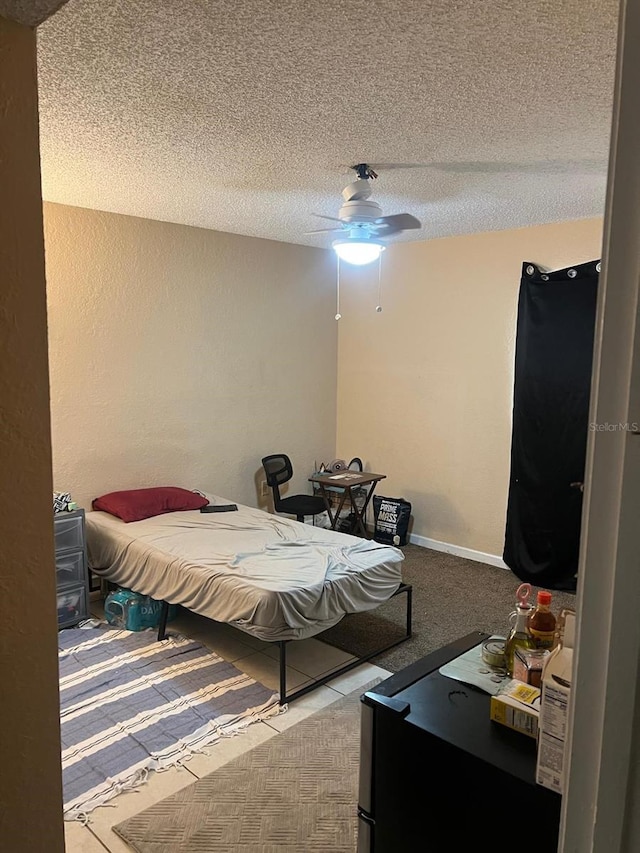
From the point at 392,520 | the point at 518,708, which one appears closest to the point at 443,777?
the point at 518,708

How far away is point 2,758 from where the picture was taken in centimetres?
109

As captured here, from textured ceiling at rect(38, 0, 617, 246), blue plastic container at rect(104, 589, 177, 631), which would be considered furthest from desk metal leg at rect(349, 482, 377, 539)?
textured ceiling at rect(38, 0, 617, 246)

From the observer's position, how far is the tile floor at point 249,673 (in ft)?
6.93

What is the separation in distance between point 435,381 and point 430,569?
155 cm

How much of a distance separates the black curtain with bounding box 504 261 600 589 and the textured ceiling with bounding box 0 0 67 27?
380 centimetres

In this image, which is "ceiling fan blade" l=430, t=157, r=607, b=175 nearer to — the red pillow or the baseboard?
the red pillow

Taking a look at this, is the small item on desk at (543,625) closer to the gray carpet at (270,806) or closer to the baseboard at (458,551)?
the gray carpet at (270,806)

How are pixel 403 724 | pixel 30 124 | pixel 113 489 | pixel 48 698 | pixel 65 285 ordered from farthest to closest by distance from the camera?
1. pixel 113 489
2. pixel 65 285
3. pixel 403 724
4. pixel 48 698
5. pixel 30 124

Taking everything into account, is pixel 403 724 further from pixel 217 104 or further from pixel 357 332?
pixel 357 332

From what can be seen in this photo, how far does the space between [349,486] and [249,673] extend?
203 centimetres

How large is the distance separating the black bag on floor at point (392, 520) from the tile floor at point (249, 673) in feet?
5.99

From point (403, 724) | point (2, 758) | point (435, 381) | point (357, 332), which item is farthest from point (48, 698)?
point (357, 332)

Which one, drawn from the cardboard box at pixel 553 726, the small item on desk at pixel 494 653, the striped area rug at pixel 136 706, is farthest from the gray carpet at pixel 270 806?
the cardboard box at pixel 553 726

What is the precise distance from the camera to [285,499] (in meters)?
5.02
